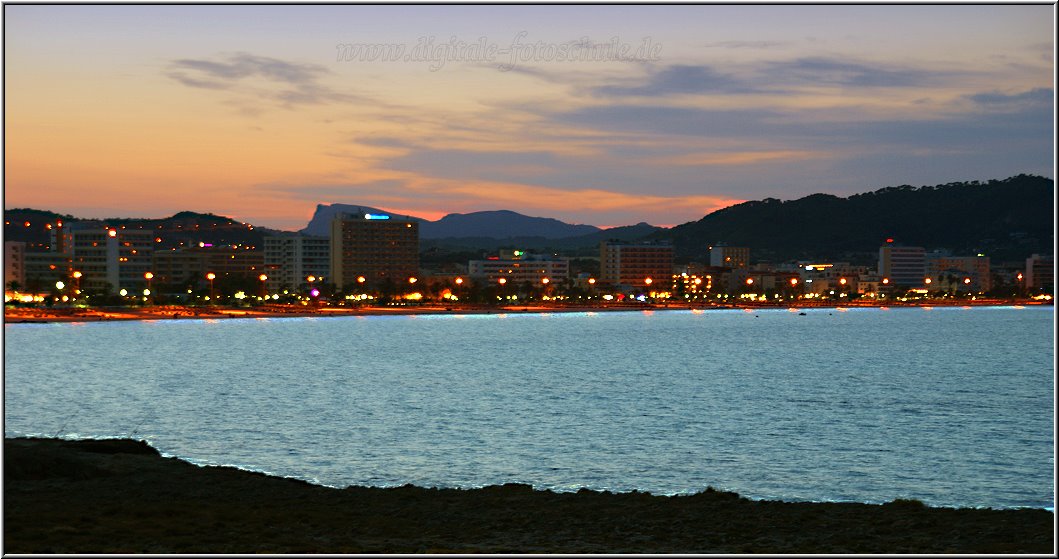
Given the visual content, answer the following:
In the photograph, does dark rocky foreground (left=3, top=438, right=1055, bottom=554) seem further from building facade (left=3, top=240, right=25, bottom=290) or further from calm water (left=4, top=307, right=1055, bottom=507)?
building facade (left=3, top=240, right=25, bottom=290)

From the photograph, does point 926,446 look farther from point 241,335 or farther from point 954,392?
point 241,335

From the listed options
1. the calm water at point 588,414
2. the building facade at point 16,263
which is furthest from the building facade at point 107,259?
the calm water at point 588,414

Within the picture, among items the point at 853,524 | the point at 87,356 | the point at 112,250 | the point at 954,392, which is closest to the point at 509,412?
the point at 954,392

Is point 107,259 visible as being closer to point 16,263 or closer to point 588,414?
point 16,263

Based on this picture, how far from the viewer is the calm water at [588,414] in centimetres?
2681

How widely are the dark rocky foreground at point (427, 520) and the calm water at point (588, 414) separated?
186 inches

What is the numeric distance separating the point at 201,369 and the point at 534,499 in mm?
51522

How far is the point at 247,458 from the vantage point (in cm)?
2873

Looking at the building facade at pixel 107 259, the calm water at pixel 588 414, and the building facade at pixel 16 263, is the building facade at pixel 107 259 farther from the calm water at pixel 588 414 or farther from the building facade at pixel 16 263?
the calm water at pixel 588 414

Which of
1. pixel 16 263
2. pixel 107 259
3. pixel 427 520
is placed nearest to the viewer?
pixel 427 520

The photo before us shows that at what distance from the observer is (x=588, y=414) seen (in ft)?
136

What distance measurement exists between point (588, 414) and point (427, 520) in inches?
962

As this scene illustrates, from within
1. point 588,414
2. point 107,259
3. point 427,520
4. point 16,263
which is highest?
point 107,259

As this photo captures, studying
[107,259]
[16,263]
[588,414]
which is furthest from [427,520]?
[16,263]
